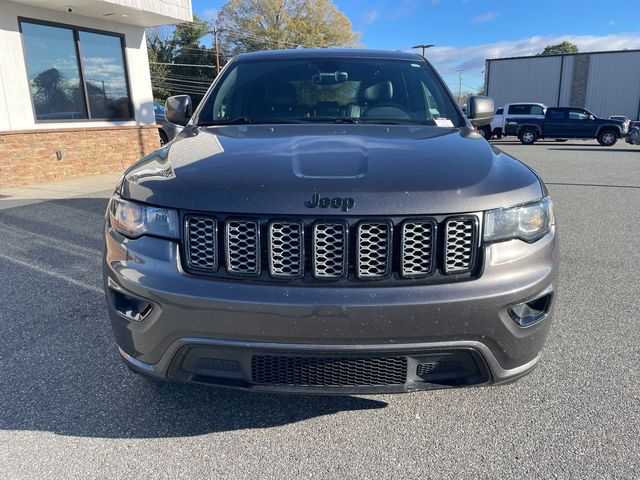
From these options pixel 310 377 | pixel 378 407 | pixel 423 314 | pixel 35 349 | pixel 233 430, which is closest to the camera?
pixel 423 314

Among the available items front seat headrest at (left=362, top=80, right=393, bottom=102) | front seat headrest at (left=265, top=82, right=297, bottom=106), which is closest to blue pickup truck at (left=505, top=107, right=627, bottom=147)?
front seat headrest at (left=362, top=80, right=393, bottom=102)

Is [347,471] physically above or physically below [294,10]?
below

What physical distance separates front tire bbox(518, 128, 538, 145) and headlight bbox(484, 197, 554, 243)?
23.9 metres

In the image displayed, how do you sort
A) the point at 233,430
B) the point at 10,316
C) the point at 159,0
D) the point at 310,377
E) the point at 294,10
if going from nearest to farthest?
1. the point at 310,377
2. the point at 233,430
3. the point at 10,316
4. the point at 159,0
5. the point at 294,10

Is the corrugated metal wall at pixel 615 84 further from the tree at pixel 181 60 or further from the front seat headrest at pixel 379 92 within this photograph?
the front seat headrest at pixel 379 92

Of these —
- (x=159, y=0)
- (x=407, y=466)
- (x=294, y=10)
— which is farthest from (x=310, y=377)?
(x=294, y=10)

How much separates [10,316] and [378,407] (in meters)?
2.68

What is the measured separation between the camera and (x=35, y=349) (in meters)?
2.86

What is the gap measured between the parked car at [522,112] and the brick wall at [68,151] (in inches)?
720

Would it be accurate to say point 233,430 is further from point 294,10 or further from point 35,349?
point 294,10

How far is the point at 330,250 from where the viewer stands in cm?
171

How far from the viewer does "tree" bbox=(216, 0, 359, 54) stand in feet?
151

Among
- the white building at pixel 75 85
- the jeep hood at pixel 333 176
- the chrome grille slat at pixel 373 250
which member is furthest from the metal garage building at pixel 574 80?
the chrome grille slat at pixel 373 250

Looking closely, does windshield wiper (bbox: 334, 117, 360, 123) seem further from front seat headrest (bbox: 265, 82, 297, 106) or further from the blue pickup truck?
the blue pickup truck
